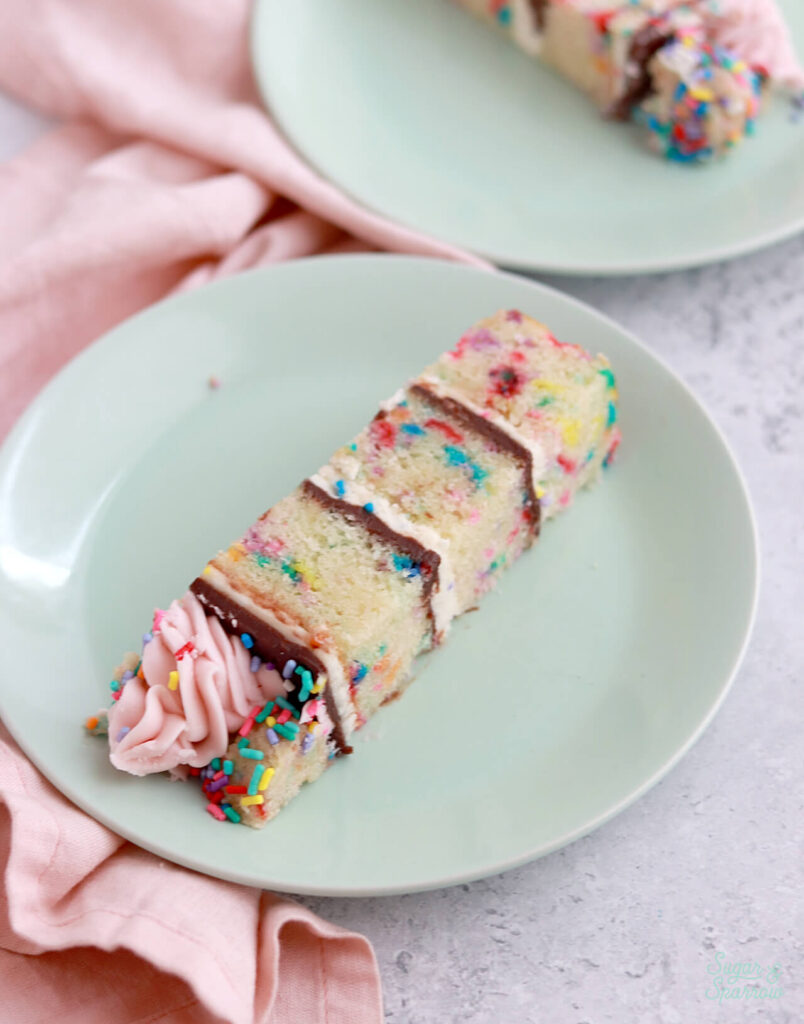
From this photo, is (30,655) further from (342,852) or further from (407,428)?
(407,428)

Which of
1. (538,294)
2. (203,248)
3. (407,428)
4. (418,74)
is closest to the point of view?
(407,428)

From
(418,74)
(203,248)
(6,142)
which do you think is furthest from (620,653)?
(6,142)

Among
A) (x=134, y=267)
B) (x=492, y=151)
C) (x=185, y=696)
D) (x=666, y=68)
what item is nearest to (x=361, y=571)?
(x=185, y=696)

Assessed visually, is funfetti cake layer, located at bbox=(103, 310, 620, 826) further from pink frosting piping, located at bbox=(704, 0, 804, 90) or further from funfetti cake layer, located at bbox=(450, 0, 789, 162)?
pink frosting piping, located at bbox=(704, 0, 804, 90)

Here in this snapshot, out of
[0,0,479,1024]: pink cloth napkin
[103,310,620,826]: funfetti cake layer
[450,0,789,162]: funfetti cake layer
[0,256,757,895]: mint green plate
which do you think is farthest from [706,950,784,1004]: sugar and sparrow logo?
[450,0,789,162]: funfetti cake layer

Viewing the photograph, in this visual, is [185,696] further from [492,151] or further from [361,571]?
[492,151]

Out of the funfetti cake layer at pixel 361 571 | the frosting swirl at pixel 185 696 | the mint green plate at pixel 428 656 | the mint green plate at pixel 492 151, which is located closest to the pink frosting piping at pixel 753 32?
the mint green plate at pixel 492 151

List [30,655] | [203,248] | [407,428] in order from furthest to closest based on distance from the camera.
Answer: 1. [203,248]
2. [407,428]
3. [30,655]
